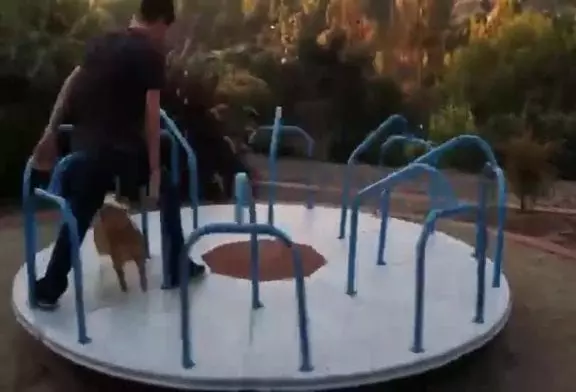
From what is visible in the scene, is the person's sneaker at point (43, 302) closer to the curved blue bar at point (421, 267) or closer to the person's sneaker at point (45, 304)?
the person's sneaker at point (45, 304)

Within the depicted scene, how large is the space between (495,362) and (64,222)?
1.60 m

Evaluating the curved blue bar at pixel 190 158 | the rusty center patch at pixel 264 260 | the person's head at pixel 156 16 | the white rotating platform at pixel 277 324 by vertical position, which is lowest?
the white rotating platform at pixel 277 324

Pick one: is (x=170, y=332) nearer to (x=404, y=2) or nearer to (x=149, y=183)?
(x=149, y=183)

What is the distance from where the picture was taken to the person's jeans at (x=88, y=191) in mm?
3061

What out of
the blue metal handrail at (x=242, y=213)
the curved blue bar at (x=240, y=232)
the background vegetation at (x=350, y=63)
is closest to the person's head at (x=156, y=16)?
the blue metal handrail at (x=242, y=213)

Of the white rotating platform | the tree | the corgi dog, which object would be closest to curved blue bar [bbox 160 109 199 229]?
the white rotating platform

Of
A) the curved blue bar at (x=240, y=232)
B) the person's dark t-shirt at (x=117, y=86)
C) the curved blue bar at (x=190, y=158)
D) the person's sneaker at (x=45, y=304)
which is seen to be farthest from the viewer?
the curved blue bar at (x=190, y=158)

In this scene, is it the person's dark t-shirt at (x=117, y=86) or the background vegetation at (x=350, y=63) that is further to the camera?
the background vegetation at (x=350, y=63)

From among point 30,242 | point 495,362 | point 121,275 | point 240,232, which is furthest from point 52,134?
point 495,362

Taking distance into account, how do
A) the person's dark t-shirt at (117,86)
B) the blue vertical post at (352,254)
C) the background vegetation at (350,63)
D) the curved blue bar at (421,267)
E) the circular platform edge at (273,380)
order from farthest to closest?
the background vegetation at (350,63), the blue vertical post at (352,254), the person's dark t-shirt at (117,86), the curved blue bar at (421,267), the circular platform edge at (273,380)

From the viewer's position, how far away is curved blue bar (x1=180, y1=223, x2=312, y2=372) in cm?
254

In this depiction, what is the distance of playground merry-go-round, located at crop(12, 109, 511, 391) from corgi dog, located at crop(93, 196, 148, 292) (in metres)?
0.13

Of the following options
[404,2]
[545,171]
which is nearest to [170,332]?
[545,171]

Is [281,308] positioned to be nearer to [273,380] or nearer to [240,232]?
[273,380]
